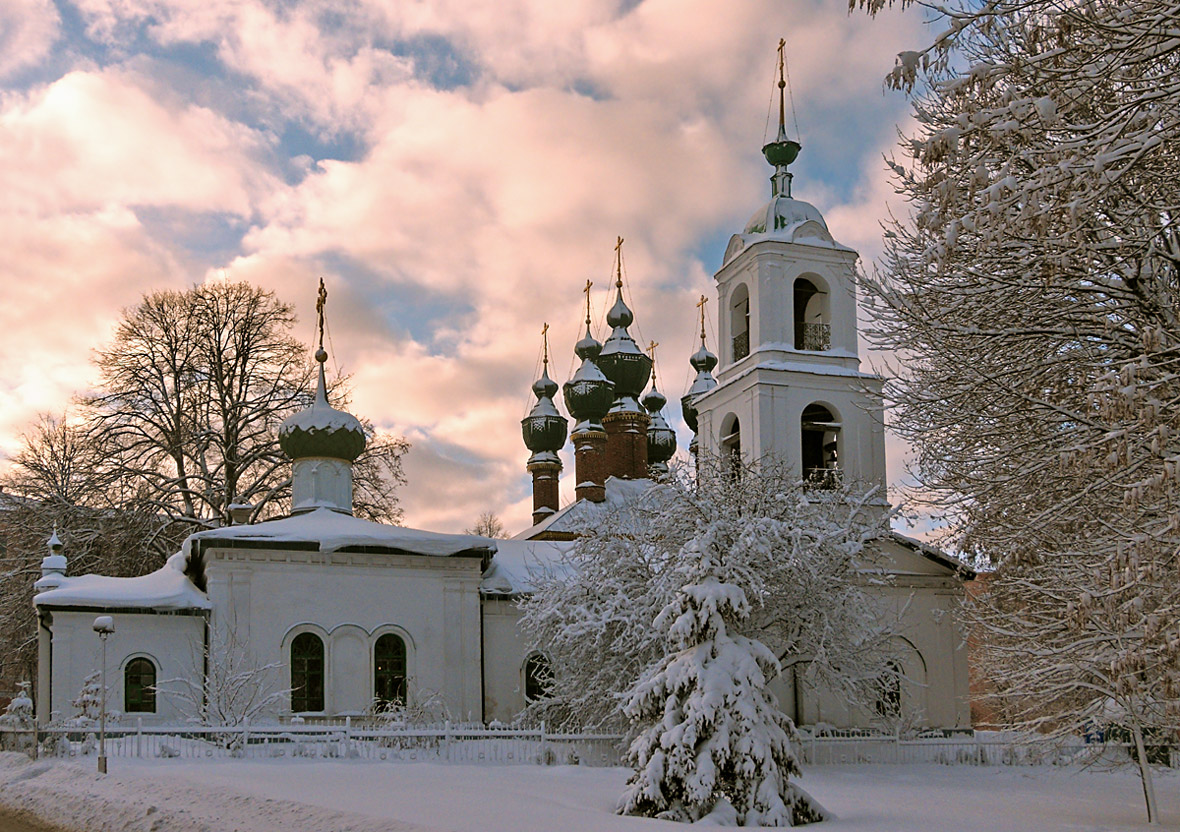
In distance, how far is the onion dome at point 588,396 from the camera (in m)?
39.9

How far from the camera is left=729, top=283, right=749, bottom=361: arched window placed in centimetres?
2752

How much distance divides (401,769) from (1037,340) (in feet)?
32.6

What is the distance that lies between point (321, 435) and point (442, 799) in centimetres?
1480

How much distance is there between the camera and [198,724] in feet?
66.5

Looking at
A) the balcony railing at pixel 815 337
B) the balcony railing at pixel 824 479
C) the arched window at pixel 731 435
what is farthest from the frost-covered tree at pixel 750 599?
the balcony railing at pixel 815 337

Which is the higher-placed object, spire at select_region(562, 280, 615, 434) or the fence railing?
spire at select_region(562, 280, 615, 434)

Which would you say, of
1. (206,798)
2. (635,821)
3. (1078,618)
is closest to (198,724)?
(206,798)

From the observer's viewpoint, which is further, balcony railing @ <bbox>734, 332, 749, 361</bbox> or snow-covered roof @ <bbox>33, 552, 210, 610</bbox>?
balcony railing @ <bbox>734, 332, 749, 361</bbox>

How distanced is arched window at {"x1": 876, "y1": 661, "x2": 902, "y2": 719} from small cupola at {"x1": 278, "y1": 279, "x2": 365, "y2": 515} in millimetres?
11774

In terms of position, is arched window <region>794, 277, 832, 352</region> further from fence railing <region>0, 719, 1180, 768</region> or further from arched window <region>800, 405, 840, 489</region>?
fence railing <region>0, 719, 1180, 768</region>

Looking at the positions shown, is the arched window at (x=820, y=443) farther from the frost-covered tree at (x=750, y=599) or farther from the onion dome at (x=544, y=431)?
the onion dome at (x=544, y=431)

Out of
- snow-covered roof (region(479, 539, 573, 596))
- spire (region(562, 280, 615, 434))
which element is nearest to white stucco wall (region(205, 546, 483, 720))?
snow-covered roof (region(479, 539, 573, 596))

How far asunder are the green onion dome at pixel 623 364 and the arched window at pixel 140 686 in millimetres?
21300

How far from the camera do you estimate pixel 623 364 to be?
137ft
